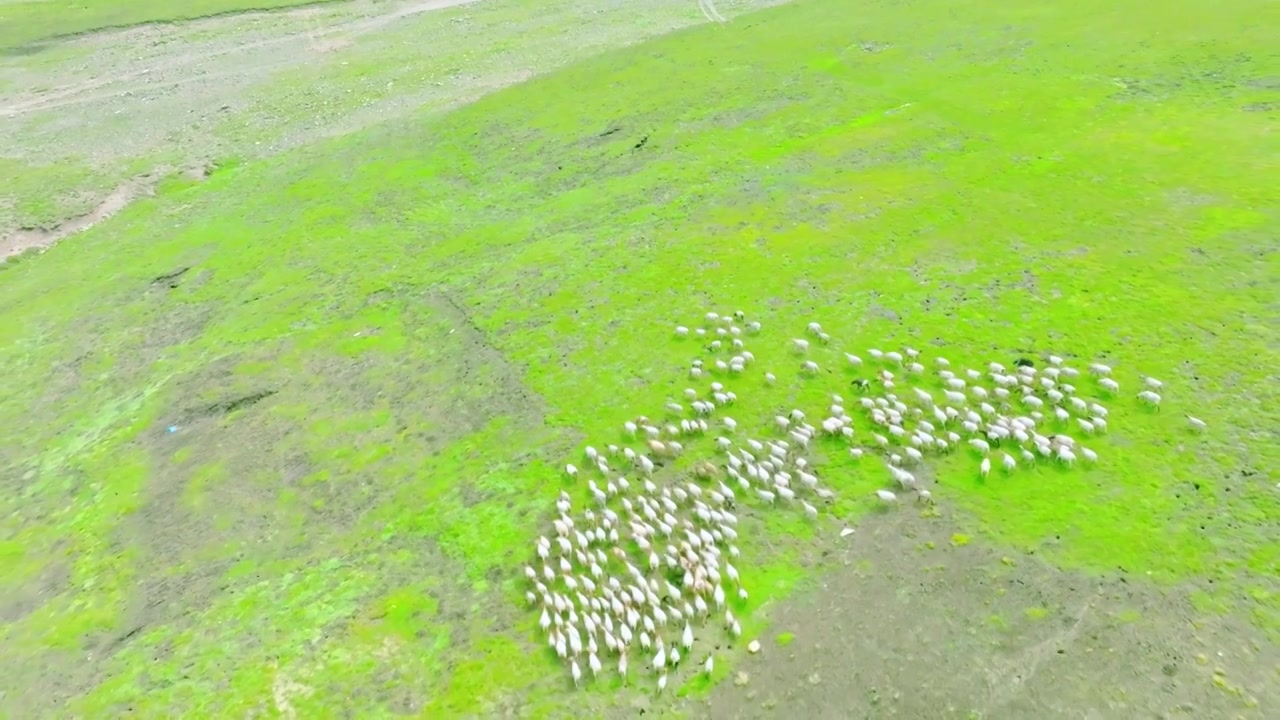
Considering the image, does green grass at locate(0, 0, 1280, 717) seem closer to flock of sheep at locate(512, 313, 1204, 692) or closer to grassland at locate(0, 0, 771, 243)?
flock of sheep at locate(512, 313, 1204, 692)

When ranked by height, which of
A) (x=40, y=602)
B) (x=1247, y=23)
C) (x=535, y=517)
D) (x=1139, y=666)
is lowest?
(x=40, y=602)

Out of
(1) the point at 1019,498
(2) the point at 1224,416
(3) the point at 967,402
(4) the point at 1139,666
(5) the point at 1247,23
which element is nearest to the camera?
(4) the point at 1139,666

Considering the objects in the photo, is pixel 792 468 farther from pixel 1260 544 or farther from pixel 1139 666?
pixel 1260 544

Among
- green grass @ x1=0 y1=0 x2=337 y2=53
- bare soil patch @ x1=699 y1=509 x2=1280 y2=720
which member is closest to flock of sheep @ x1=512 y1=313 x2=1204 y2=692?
bare soil patch @ x1=699 y1=509 x2=1280 y2=720

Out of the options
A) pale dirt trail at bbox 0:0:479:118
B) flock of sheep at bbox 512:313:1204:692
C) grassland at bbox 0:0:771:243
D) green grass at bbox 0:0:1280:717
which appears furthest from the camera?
pale dirt trail at bbox 0:0:479:118

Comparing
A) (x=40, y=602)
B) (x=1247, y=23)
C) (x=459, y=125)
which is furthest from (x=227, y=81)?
(x=1247, y=23)

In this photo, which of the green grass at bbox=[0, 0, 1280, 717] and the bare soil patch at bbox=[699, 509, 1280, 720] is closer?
the bare soil patch at bbox=[699, 509, 1280, 720]

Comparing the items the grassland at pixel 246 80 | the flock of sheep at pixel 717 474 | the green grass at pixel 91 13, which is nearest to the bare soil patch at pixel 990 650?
the flock of sheep at pixel 717 474
